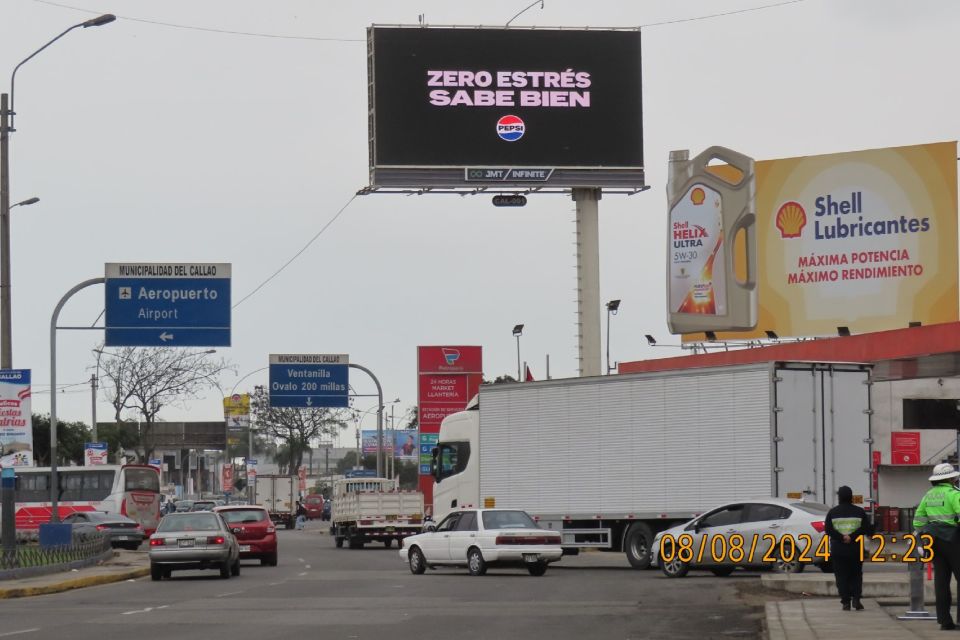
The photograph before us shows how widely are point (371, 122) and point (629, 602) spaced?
31191 mm

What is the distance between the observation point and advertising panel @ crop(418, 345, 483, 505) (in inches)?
2493

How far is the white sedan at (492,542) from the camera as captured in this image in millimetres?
31391

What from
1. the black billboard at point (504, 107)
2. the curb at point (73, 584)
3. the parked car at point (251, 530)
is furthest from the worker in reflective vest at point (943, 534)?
the black billboard at point (504, 107)

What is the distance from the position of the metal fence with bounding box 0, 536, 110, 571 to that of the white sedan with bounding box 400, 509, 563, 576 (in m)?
8.66

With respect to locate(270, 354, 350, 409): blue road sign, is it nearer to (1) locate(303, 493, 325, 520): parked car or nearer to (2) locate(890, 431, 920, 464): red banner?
(2) locate(890, 431, 920, 464): red banner

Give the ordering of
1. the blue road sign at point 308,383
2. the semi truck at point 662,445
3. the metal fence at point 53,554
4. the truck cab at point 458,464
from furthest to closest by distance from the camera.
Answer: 1. the blue road sign at point 308,383
2. the truck cab at point 458,464
3. the metal fence at point 53,554
4. the semi truck at point 662,445

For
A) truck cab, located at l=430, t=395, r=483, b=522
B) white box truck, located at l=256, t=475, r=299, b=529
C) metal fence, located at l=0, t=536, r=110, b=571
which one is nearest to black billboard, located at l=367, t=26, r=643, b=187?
truck cab, located at l=430, t=395, r=483, b=522

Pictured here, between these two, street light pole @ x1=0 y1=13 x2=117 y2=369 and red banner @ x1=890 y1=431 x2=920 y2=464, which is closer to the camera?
street light pole @ x1=0 y1=13 x2=117 y2=369

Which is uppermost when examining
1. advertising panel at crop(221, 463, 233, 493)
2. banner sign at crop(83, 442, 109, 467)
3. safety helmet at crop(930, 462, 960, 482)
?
safety helmet at crop(930, 462, 960, 482)

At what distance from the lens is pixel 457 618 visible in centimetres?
2108

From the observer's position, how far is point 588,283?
2087 inches

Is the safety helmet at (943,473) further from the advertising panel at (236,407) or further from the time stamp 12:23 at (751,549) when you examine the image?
the advertising panel at (236,407)

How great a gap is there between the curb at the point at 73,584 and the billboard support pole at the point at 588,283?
2021cm

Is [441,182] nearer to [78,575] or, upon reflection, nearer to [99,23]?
[99,23]
